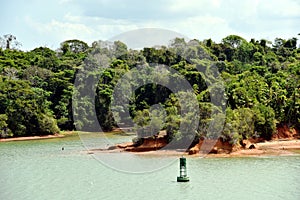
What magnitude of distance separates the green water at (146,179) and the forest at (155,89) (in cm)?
425

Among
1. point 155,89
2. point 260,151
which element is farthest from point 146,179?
point 155,89

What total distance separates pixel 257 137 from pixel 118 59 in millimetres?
24171

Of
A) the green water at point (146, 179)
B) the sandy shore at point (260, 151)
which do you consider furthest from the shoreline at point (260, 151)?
the green water at point (146, 179)

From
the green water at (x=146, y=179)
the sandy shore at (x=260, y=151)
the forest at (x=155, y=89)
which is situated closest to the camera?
the green water at (x=146, y=179)

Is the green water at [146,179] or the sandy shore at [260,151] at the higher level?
the sandy shore at [260,151]

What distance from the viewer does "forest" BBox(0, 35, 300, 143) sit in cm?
3222

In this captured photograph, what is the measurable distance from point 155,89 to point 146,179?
28.2 meters

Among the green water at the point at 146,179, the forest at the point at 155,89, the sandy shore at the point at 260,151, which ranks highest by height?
the forest at the point at 155,89

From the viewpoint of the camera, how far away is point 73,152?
32.6 metres

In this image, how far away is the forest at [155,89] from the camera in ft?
106

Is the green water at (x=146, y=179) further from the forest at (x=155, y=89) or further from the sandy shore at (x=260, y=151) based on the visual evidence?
the forest at (x=155, y=89)

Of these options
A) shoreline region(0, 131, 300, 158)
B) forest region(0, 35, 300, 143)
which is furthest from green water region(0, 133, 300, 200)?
forest region(0, 35, 300, 143)

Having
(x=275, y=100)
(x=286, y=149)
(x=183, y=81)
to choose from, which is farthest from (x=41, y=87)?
(x=286, y=149)

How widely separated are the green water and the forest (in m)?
4.25
